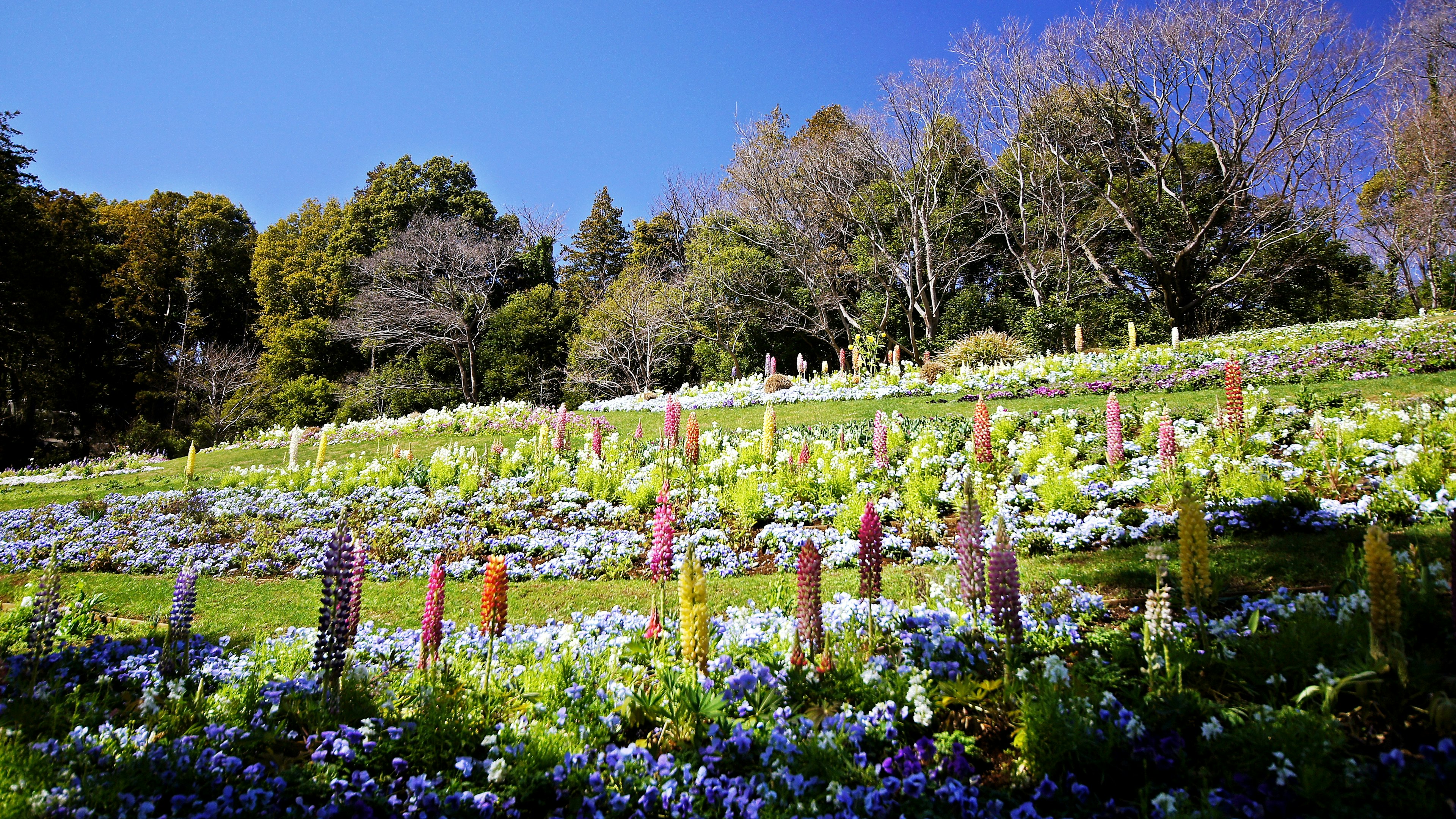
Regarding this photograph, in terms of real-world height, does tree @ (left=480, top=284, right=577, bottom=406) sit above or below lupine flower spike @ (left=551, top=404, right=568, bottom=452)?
above

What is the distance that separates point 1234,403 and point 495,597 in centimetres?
591

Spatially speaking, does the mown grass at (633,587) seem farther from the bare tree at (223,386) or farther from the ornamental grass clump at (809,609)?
the bare tree at (223,386)

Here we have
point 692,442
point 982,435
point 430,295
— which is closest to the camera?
point 982,435

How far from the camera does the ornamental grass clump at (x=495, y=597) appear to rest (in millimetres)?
2902

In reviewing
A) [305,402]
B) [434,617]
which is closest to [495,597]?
[434,617]

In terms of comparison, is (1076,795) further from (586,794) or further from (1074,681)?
(586,794)

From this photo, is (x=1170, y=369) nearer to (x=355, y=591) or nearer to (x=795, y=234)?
(x=355, y=591)

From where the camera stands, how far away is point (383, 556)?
5.91m

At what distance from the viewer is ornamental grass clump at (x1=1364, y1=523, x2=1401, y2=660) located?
2229 mm

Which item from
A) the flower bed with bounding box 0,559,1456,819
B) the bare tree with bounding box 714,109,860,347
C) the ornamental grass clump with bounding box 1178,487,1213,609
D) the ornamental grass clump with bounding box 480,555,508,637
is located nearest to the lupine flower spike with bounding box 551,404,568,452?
the flower bed with bounding box 0,559,1456,819

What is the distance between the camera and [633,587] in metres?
4.95

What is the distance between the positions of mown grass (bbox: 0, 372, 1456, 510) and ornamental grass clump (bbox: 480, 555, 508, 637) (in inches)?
275

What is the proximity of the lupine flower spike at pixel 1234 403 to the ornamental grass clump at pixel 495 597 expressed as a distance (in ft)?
18.8

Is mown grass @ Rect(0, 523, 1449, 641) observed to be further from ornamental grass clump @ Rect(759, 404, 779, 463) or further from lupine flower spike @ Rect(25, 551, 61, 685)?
ornamental grass clump @ Rect(759, 404, 779, 463)
